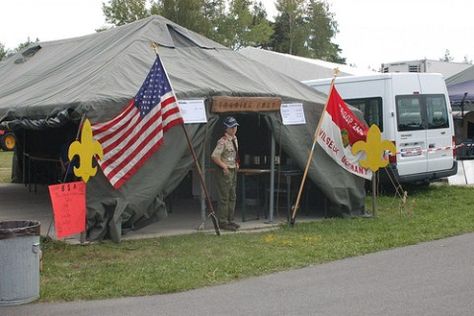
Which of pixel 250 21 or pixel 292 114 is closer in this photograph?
pixel 292 114

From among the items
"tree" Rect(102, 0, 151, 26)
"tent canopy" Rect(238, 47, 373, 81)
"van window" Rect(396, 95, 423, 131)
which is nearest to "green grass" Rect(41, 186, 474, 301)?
"van window" Rect(396, 95, 423, 131)

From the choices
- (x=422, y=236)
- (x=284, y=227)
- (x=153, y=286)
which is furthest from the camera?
(x=284, y=227)

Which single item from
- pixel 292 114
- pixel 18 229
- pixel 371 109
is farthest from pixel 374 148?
pixel 18 229

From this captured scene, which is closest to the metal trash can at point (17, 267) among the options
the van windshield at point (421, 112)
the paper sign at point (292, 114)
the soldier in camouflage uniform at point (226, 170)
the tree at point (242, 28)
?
the soldier in camouflage uniform at point (226, 170)

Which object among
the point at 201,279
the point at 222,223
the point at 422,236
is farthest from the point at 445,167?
the point at 201,279

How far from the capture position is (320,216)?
493 inches

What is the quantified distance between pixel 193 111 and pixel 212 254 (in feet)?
8.72

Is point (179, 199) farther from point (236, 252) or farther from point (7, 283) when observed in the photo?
point (7, 283)

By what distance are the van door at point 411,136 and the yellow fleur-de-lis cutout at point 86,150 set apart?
24.7 feet

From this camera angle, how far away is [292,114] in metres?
11.6

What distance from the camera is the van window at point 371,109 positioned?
14367 millimetres

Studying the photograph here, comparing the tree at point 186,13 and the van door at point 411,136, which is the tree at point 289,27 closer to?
the tree at point 186,13

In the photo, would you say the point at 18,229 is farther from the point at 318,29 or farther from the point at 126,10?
the point at 318,29

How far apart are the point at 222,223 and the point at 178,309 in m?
4.53
